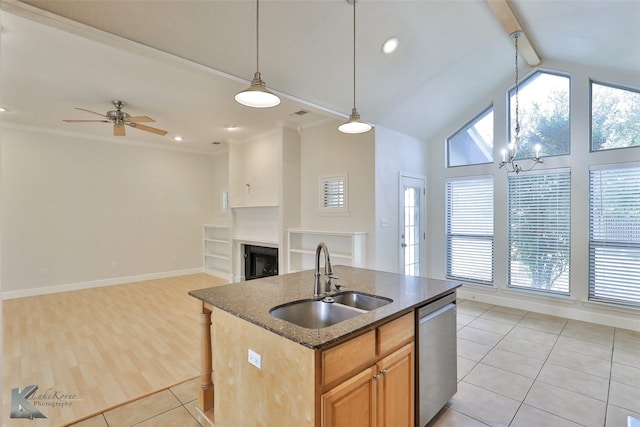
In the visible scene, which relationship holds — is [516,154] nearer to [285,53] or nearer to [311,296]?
[285,53]

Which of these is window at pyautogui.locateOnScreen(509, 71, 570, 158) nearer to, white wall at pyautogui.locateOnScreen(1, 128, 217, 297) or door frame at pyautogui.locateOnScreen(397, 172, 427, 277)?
door frame at pyautogui.locateOnScreen(397, 172, 427, 277)

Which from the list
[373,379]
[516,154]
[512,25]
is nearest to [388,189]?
[516,154]

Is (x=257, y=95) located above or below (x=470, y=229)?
above

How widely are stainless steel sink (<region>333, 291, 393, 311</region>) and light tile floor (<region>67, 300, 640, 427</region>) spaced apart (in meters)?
1.01

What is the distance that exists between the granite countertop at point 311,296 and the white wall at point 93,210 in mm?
5321

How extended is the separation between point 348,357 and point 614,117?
4.82 meters

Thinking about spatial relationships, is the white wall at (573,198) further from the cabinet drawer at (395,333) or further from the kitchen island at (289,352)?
the cabinet drawer at (395,333)

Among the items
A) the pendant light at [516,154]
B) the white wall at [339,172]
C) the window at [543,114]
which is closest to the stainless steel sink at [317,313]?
the white wall at [339,172]

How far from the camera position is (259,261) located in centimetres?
622

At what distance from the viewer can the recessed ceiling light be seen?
128 inches

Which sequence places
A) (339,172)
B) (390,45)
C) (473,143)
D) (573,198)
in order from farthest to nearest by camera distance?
(473,143)
(339,172)
(573,198)
(390,45)

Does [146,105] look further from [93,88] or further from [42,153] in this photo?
[42,153]

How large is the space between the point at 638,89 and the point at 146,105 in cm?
638

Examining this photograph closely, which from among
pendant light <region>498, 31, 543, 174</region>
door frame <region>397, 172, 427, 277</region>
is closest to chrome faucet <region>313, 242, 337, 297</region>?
door frame <region>397, 172, 427, 277</region>
